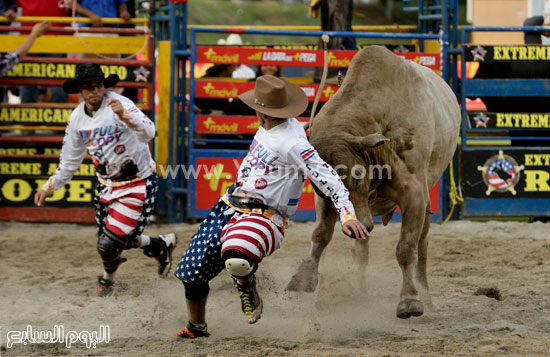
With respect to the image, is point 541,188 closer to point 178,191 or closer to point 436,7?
point 436,7

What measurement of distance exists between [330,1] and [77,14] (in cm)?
306

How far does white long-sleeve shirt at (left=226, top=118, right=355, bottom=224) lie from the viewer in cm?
429

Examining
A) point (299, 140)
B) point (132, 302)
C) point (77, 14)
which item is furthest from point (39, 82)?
point (299, 140)

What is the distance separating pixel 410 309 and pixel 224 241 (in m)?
1.27

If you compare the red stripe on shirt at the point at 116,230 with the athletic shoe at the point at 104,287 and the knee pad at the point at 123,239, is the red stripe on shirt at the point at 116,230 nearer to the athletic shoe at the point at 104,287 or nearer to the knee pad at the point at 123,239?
the knee pad at the point at 123,239

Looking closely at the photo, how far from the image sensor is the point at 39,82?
8.77 meters

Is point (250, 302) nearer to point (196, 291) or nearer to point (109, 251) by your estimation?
point (196, 291)

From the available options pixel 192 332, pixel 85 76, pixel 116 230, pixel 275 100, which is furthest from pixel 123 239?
pixel 275 100

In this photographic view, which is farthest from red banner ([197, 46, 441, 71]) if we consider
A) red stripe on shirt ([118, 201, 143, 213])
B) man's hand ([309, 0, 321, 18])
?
red stripe on shirt ([118, 201, 143, 213])

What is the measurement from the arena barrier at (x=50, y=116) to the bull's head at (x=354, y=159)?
4.54 metres

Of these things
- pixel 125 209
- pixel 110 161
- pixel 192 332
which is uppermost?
pixel 110 161

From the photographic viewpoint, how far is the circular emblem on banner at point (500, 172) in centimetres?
896

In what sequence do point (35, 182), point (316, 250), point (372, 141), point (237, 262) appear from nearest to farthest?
point (237, 262)
point (372, 141)
point (316, 250)
point (35, 182)

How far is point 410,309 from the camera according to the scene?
4836mm
